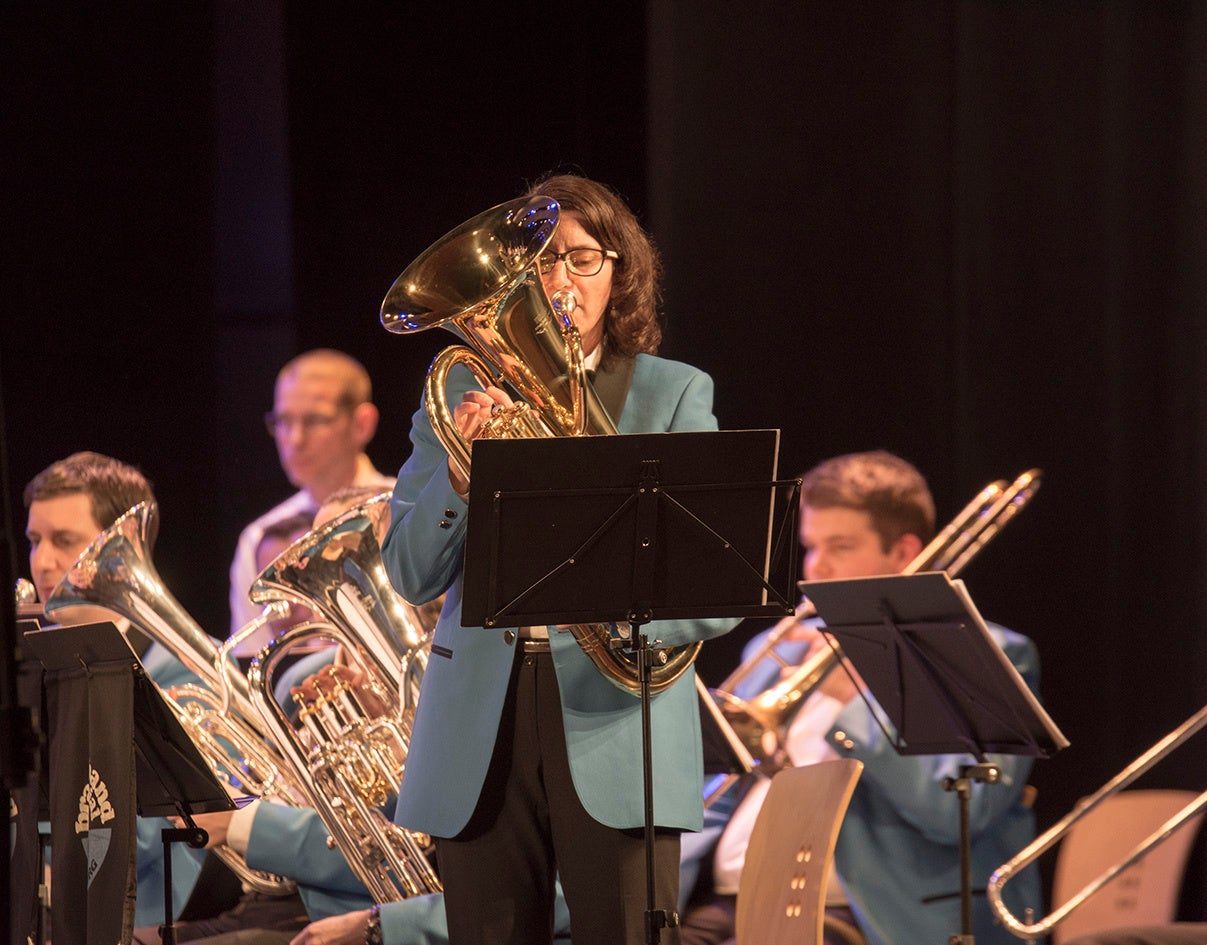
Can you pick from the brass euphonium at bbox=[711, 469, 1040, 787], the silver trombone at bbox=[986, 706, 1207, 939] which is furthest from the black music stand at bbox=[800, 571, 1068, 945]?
the brass euphonium at bbox=[711, 469, 1040, 787]

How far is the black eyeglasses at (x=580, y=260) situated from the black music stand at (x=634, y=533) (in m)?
0.43

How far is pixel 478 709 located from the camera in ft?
7.36

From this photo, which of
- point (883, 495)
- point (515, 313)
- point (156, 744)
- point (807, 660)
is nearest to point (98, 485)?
point (156, 744)

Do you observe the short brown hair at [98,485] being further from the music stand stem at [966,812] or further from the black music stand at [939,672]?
the music stand stem at [966,812]

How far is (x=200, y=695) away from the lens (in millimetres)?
3662

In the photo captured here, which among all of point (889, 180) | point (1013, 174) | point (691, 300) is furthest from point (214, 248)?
point (1013, 174)

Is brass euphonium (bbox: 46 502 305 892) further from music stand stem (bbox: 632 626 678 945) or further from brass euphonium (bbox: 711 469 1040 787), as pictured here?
music stand stem (bbox: 632 626 678 945)

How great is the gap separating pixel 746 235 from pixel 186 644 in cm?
230

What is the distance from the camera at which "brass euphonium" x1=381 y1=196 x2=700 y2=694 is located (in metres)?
2.34

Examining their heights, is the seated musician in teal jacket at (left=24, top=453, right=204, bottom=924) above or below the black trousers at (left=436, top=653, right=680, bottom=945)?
above

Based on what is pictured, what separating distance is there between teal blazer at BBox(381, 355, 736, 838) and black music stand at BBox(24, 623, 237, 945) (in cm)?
56

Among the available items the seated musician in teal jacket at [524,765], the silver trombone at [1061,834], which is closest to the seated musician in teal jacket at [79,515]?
the seated musician in teal jacket at [524,765]

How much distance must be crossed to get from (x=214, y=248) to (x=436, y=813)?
402 cm

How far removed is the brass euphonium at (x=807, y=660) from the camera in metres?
3.87
